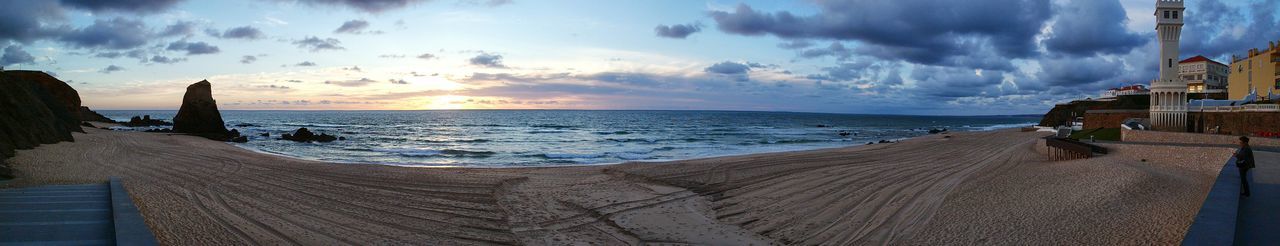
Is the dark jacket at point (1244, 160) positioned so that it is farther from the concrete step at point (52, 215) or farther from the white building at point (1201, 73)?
the white building at point (1201, 73)

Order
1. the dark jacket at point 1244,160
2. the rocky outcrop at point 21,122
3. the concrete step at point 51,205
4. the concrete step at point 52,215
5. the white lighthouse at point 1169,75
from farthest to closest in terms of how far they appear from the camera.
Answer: the white lighthouse at point 1169,75, the rocky outcrop at point 21,122, the dark jacket at point 1244,160, the concrete step at point 51,205, the concrete step at point 52,215

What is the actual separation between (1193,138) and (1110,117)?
23579 mm

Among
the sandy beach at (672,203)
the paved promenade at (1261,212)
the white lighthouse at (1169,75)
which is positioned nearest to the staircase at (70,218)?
the sandy beach at (672,203)

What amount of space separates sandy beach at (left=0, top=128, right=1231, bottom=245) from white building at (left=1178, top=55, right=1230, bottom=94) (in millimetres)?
59961

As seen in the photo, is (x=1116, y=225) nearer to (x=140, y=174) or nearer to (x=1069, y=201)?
(x=1069, y=201)

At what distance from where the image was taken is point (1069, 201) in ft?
35.4

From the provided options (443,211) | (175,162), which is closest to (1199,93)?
(443,211)

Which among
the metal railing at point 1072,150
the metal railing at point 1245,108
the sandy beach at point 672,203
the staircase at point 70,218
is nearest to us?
the staircase at point 70,218

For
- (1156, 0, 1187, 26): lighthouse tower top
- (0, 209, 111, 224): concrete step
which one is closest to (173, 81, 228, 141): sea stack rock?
(0, 209, 111, 224): concrete step

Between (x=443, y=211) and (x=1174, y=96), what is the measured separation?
33.7 meters

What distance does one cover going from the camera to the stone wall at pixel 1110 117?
3778 centimetres

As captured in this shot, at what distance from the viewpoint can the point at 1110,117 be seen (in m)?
39.4

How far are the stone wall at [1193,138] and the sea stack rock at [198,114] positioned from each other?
2078 inches

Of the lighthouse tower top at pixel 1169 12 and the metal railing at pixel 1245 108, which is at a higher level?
the lighthouse tower top at pixel 1169 12
